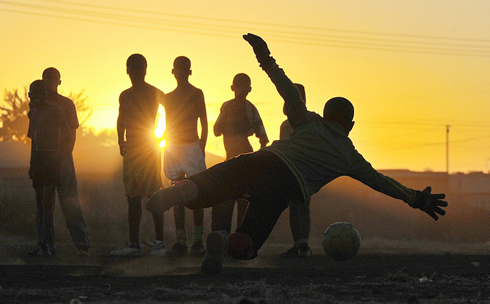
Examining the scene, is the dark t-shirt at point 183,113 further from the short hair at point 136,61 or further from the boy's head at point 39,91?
the boy's head at point 39,91

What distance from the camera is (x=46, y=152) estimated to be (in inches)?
397

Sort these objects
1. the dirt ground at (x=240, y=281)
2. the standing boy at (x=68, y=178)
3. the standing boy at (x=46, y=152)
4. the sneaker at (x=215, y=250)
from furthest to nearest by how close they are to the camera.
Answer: the standing boy at (x=68, y=178)
the standing boy at (x=46, y=152)
the sneaker at (x=215, y=250)
the dirt ground at (x=240, y=281)

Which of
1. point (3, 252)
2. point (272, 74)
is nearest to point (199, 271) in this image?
point (272, 74)

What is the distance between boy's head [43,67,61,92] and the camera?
33.8 ft

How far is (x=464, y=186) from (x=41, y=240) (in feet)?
253

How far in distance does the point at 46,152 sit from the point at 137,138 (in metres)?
1.19

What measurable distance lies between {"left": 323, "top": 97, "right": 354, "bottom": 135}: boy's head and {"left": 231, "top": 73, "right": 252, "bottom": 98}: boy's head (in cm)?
342

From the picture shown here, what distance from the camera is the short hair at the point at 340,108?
721 cm

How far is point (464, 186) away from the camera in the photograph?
271ft

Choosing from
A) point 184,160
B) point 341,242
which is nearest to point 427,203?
point 341,242

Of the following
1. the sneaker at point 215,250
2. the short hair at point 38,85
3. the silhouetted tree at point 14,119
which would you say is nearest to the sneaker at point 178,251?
the short hair at point 38,85

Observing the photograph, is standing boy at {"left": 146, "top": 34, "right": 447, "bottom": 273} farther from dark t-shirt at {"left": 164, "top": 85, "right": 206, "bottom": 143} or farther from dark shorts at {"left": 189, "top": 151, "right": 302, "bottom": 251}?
dark t-shirt at {"left": 164, "top": 85, "right": 206, "bottom": 143}

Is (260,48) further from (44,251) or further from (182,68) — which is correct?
(44,251)

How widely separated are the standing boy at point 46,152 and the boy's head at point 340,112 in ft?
14.0
